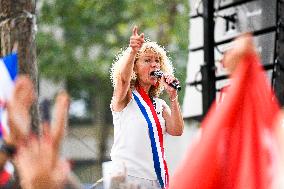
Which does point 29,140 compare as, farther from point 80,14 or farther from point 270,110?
point 80,14

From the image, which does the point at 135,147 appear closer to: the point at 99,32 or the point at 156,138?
the point at 156,138

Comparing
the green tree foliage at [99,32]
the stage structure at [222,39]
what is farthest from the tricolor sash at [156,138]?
the green tree foliage at [99,32]

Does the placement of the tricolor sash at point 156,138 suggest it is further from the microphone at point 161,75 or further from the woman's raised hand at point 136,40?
the woman's raised hand at point 136,40

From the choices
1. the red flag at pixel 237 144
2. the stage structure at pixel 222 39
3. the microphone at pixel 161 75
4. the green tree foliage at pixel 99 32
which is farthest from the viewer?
the green tree foliage at pixel 99 32

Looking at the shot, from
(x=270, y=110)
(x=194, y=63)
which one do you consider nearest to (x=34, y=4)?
(x=194, y=63)

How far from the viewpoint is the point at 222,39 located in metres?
8.20

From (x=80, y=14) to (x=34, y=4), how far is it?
396 inches

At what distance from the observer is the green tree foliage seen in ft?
56.5

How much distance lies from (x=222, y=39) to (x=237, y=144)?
592 cm

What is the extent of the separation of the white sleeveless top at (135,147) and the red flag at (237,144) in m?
2.43

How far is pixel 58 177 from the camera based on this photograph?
6.74 ft

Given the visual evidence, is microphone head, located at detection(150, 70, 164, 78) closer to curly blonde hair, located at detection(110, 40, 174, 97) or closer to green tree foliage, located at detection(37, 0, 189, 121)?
curly blonde hair, located at detection(110, 40, 174, 97)

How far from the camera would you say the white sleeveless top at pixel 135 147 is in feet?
15.9

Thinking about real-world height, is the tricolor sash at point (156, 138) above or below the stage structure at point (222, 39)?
below
